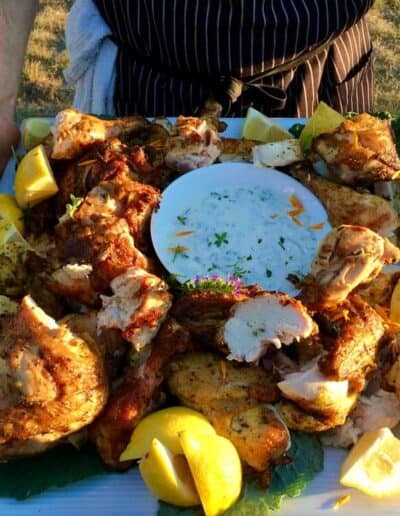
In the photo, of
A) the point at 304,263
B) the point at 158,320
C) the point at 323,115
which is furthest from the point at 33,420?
the point at 323,115

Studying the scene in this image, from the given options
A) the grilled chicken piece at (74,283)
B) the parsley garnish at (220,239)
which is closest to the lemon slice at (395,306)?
the parsley garnish at (220,239)

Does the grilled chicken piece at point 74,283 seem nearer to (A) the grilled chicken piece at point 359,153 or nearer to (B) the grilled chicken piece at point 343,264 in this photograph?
(B) the grilled chicken piece at point 343,264

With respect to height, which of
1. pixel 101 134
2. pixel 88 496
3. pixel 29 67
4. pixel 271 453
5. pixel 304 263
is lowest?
pixel 29 67

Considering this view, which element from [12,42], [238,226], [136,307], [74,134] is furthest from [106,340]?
[12,42]

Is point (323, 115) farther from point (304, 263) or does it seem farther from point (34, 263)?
point (34, 263)

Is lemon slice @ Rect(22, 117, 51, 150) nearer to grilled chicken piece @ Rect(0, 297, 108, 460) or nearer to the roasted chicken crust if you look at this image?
grilled chicken piece @ Rect(0, 297, 108, 460)

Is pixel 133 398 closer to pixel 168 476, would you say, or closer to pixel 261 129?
pixel 168 476

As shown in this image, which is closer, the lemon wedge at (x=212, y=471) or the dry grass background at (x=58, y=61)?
the lemon wedge at (x=212, y=471)
